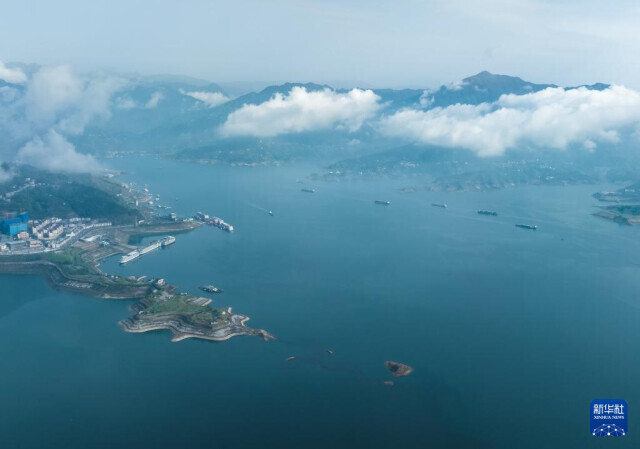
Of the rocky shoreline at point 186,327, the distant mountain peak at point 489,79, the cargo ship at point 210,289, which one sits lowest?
the rocky shoreline at point 186,327

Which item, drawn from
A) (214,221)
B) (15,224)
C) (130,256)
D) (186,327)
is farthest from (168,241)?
(186,327)

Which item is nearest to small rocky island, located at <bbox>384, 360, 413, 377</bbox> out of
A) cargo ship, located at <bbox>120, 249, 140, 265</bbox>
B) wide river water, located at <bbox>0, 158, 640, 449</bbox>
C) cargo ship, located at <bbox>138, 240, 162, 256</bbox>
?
wide river water, located at <bbox>0, 158, 640, 449</bbox>

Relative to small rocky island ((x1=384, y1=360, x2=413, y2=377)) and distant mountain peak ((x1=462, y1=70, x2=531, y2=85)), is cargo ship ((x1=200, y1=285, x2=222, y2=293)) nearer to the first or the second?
small rocky island ((x1=384, y1=360, x2=413, y2=377))

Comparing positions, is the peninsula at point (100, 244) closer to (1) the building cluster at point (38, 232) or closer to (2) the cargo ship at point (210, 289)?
(1) the building cluster at point (38, 232)

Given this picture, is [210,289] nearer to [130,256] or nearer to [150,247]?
[130,256]

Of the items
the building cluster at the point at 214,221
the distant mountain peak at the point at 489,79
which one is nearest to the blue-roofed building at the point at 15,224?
the building cluster at the point at 214,221
